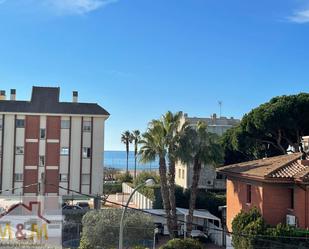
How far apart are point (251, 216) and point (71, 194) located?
1138 inches

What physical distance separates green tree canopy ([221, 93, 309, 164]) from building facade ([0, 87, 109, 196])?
15020mm

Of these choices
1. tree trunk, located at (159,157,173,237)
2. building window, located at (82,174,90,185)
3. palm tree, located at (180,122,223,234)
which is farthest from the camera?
building window, located at (82,174,90,185)

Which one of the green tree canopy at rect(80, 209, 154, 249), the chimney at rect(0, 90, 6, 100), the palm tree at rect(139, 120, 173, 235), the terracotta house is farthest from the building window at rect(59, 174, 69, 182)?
the terracotta house

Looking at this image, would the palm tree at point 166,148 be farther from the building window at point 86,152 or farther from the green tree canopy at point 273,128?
the building window at point 86,152

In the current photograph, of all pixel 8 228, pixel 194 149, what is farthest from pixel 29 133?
pixel 194 149

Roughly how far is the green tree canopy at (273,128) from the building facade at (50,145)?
15.0 metres

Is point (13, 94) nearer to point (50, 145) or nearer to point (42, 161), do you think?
point (50, 145)

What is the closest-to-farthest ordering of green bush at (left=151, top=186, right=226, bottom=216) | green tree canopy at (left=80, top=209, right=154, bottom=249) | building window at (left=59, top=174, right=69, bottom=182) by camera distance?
green tree canopy at (left=80, top=209, right=154, bottom=249) < green bush at (left=151, top=186, right=226, bottom=216) < building window at (left=59, top=174, right=69, bottom=182)

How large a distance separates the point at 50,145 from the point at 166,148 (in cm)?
2003

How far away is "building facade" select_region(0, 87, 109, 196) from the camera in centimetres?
4881

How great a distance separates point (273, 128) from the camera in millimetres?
47156

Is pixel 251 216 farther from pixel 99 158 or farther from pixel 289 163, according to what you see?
pixel 99 158

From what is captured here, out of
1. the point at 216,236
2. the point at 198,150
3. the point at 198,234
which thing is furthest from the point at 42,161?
the point at 216,236

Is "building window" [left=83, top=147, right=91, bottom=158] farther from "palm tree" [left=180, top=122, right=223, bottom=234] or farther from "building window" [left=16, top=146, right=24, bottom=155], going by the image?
"palm tree" [left=180, top=122, right=223, bottom=234]
